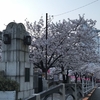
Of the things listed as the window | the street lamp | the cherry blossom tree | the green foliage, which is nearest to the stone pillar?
the window

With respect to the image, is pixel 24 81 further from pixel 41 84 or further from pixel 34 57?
pixel 34 57

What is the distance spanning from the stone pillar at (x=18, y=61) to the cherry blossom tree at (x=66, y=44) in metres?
9.17

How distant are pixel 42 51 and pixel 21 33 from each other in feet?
34.0

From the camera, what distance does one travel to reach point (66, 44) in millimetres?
16953

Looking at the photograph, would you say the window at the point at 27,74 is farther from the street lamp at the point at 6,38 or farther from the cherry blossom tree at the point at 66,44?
the cherry blossom tree at the point at 66,44

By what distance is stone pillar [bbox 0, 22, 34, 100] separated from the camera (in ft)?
23.2

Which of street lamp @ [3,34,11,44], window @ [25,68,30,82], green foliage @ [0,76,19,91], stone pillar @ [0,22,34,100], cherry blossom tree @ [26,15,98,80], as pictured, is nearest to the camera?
green foliage @ [0,76,19,91]

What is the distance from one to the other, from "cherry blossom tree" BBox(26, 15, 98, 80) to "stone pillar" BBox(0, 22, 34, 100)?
9.17 meters

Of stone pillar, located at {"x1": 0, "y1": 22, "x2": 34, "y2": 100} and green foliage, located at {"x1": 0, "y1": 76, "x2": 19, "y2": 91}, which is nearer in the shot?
green foliage, located at {"x1": 0, "y1": 76, "x2": 19, "y2": 91}

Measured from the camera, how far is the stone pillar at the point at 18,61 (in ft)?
23.2

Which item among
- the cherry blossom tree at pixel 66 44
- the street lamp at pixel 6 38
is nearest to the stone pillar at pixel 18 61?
the street lamp at pixel 6 38

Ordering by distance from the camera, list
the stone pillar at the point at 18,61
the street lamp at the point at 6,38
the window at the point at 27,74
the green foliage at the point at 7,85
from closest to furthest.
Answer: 1. the green foliage at the point at 7,85
2. the stone pillar at the point at 18,61
3. the street lamp at the point at 6,38
4. the window at the point at 27,74

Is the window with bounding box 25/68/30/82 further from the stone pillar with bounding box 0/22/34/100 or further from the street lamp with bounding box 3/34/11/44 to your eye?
the street lamp with bounding box 3/34/11/44

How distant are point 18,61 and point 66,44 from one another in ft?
33.3
